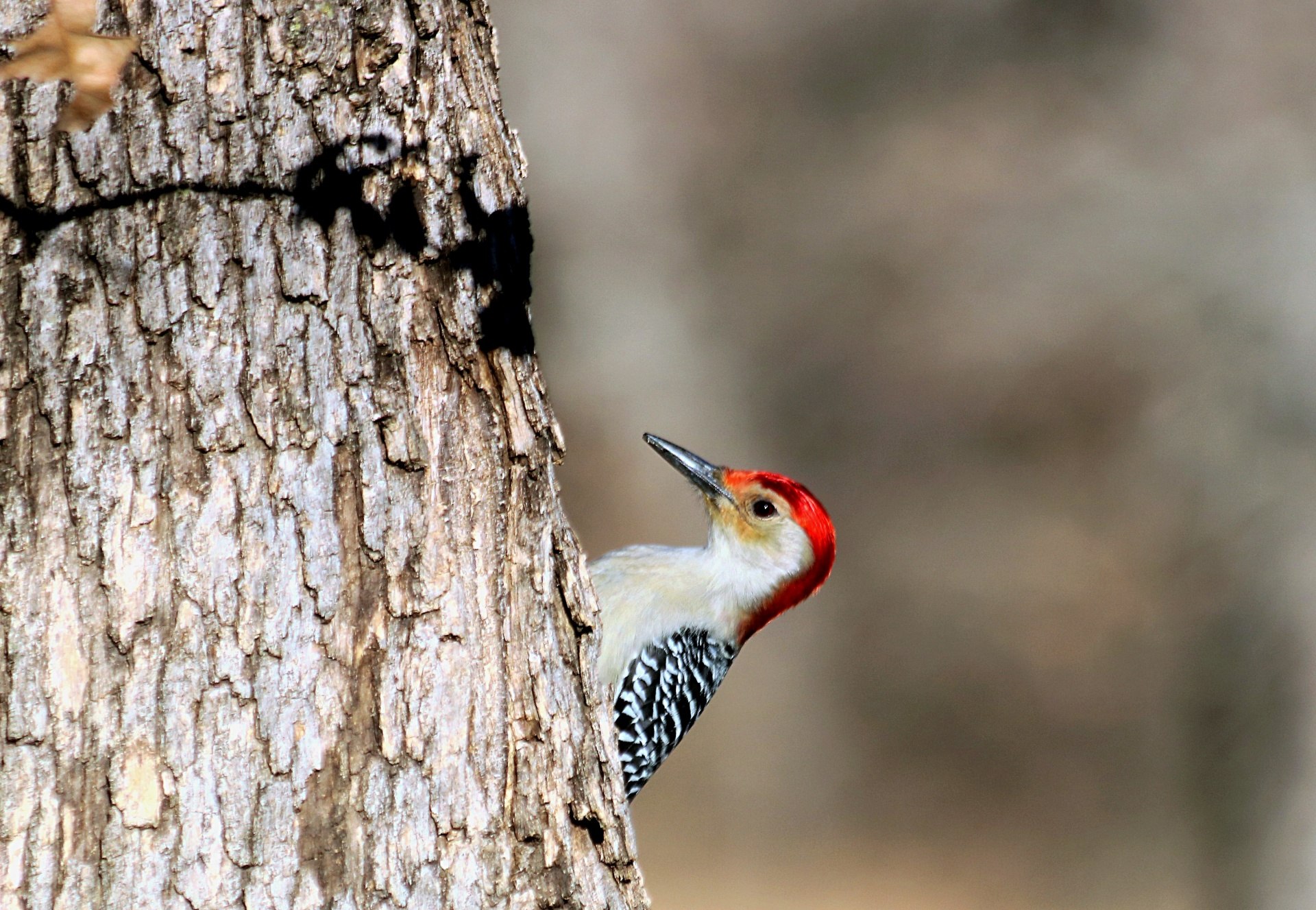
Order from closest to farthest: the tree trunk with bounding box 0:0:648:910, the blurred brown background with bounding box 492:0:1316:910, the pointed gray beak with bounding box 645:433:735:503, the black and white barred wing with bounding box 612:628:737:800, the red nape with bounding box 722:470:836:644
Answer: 1. the tree trunk with bounding box 0:0:648:910
2. the black and white barred wing with bounding box 612:628:737:800
3. the red nape with bounding box 722:470:836:644
4. the pointed gray beak with bounding box 645:433:735:503
5. the blurred brown background with bounding box 492:0:1316:910

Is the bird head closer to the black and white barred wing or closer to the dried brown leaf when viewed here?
the black and white barred wing

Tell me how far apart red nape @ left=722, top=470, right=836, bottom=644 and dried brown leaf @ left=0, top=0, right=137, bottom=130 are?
308 centimetres

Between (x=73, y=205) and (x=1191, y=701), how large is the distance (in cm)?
845

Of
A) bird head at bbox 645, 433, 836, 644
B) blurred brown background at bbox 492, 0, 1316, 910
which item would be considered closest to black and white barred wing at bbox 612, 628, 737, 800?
bird head at bbox 645, 433, 836, 644

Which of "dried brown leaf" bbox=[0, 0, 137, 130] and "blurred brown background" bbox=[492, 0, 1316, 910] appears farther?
"blurred brown background" bbox=[492, 0, 1316, 910]

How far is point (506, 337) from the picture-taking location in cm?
261

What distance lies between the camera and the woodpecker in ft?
15.0

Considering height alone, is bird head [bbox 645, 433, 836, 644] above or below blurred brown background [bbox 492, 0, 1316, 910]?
below

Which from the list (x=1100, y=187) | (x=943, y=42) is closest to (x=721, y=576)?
(x=1100, y=187)

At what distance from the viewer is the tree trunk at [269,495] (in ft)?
7.34

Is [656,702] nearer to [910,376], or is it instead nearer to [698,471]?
[698,471]

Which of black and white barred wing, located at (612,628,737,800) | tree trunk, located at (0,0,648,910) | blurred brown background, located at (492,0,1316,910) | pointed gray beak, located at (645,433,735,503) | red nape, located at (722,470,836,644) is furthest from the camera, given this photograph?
blurred brown background, located at (492,0,1316,910)

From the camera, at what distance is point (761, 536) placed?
5027 mm

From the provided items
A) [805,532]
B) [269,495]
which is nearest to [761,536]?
[805,532]
